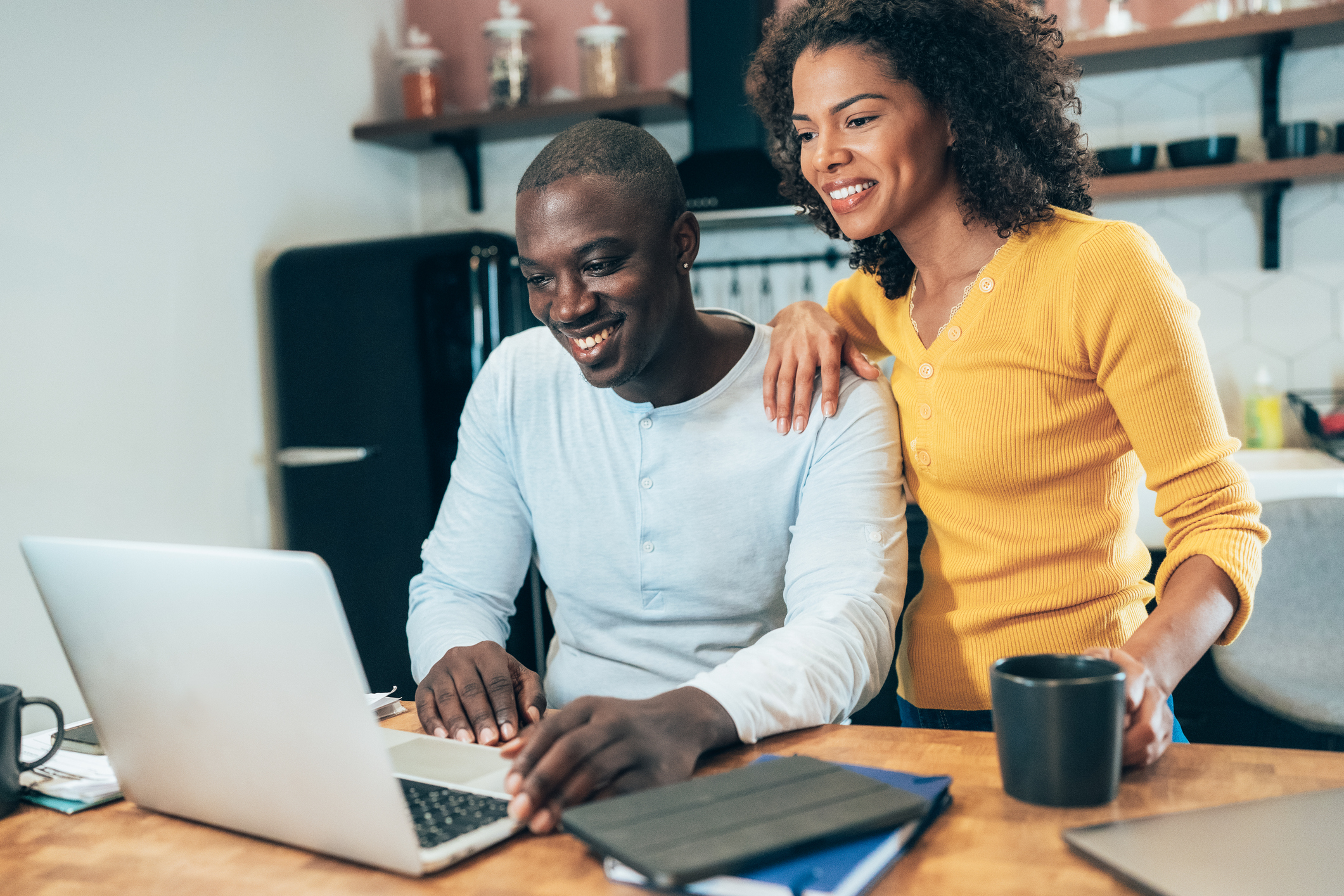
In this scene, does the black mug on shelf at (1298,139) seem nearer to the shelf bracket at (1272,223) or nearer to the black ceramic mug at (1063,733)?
the shelf bracket at (1272,223)

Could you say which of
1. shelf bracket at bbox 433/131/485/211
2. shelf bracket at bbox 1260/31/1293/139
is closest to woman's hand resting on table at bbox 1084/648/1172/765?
shelf bracket at bbox 1260/31/1293/139

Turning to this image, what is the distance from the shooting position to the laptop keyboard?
0.71 metres

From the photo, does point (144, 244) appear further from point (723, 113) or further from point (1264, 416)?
point (1264, 416)

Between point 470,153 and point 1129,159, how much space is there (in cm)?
171

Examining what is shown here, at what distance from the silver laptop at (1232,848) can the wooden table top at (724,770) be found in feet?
0.06

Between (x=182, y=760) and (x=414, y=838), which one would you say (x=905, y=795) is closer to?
(x=414, y=838)

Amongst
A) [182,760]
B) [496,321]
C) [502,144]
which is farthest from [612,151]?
[502,144]

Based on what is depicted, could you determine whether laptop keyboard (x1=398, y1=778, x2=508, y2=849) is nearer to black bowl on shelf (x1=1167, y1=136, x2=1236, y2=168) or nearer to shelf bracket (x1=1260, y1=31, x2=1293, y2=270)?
black bowl on shelf (x1=1167, y1=136, x2=1236, y2=168)

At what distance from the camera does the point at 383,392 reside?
2449 millimetres

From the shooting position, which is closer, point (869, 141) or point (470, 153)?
point (869, 141)

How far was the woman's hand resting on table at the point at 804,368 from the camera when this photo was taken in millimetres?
1221

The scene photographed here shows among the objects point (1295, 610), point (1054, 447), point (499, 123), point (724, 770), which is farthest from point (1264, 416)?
point (724, 770)

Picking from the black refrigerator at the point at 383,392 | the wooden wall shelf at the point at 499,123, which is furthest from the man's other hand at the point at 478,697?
the wooden wall shelf at the point at 499,123

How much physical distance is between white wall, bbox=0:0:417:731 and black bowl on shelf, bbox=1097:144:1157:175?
6.16ft
